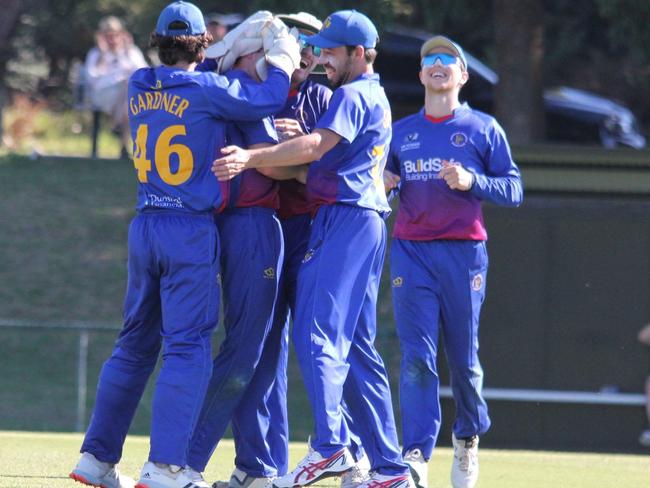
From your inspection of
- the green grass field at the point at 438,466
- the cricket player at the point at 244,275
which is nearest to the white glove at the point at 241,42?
the cricket player at the point at 244,275

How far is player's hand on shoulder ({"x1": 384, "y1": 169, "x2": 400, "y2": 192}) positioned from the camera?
7.59 metres

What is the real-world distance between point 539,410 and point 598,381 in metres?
0.52

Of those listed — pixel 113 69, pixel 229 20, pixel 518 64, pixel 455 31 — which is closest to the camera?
pixel 518 64

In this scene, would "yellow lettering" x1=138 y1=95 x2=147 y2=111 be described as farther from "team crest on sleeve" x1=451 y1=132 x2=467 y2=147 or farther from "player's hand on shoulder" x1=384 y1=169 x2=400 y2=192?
"team crest on sleeve" x1=451 y1=132 x2=467 y2=147

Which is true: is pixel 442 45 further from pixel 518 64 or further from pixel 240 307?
pixel 518 64

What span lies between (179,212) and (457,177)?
1.63 m

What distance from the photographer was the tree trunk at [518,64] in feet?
48.0

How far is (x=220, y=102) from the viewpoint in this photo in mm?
6293

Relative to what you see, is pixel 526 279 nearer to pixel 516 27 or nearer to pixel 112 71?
pixel 516 27

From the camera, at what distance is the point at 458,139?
7680 millimetres

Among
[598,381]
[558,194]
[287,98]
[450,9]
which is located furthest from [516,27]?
[287,98]

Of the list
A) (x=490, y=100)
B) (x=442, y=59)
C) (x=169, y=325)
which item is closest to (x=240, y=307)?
(x=169, y=325)

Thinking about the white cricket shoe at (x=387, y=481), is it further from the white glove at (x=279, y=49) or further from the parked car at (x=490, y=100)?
the parked car at (x=490, y=100)

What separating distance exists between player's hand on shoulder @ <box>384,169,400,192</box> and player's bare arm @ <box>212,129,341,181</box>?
1209 millimetres
